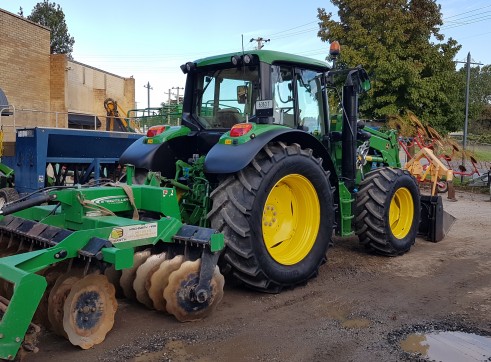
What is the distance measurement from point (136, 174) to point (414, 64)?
14033 millimetres

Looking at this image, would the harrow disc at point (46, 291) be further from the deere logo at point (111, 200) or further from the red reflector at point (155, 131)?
the red reflector at point (155, 131)

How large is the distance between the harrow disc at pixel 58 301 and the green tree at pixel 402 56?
15.0 metres

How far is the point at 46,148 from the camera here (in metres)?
9.32

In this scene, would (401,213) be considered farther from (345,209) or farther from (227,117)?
(227,117)

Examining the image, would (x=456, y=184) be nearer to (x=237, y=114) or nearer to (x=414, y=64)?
(x=414, y=64)

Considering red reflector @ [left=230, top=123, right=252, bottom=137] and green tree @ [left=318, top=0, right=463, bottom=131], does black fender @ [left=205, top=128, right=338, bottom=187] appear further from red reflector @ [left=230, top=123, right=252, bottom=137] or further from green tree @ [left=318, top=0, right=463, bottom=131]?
green tree @ [left=318, top=0, right=463, bottom=131]

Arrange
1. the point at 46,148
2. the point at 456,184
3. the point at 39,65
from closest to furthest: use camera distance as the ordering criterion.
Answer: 1. the point at 46,148
2. the point at 456,184
3. the point at 39,65

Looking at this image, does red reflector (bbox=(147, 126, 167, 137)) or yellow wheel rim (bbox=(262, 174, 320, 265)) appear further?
red reflector (bbox=(147, 126, 167, 137))

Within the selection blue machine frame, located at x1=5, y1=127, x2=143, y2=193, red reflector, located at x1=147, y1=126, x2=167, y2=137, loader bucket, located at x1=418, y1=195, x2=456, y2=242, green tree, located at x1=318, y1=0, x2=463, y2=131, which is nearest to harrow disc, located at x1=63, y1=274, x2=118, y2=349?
red reflector, located at x1=147, y1=126, x2=167, y2=137

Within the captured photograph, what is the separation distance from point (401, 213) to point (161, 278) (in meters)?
3.86

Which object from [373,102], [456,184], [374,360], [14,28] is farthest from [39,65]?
[374,360]

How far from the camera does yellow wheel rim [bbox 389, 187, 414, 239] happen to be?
20.6 feet

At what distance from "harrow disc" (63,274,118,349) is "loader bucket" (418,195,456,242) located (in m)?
5.08

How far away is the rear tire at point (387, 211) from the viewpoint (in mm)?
5723
